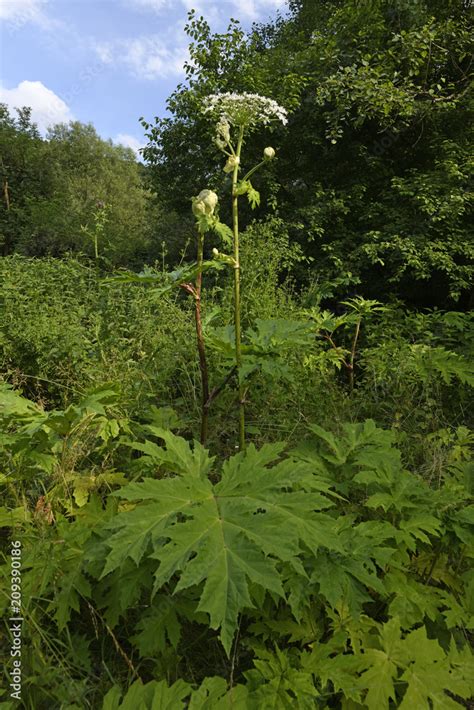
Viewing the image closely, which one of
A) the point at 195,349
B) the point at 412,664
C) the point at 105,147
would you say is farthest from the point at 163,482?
the point at 105,147

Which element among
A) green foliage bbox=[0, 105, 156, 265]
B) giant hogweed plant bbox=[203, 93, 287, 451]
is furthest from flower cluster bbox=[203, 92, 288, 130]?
green foliage bbox=[0, 105, 156, 265]

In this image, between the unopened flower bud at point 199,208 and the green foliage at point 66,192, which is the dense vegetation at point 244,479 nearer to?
the unopened flower bud at point 199,208

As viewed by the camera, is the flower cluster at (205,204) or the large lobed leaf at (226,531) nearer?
the large lobed leaf at (226,531)

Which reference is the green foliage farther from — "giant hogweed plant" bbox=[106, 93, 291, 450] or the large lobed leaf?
the large lobed leaf

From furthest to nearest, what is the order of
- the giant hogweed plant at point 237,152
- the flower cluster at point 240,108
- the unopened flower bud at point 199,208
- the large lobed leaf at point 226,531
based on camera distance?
the flower cluster at point 240,108 → the giant hogweed plant at point 237,152 → the unopened flower bud at point 199,208 → the large lobed leaf at point 226,531

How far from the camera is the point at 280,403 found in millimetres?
3408

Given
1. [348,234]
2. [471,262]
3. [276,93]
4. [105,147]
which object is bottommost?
[471,262]

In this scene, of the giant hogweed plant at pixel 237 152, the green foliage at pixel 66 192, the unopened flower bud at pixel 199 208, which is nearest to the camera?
the unopened flower bud at pixel 199 208

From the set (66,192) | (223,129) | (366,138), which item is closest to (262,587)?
(223,129)

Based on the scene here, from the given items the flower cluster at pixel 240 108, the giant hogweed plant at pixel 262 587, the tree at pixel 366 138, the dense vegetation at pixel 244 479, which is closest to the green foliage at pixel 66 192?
the tree at pixel 366 138

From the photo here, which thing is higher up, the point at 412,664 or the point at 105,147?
the point at 105,147

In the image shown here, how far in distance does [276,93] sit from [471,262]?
571 centimetres

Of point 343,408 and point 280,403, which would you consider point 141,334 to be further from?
point 343,408

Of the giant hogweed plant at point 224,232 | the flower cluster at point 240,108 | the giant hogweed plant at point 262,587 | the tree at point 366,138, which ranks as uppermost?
the tree at point 366,138
